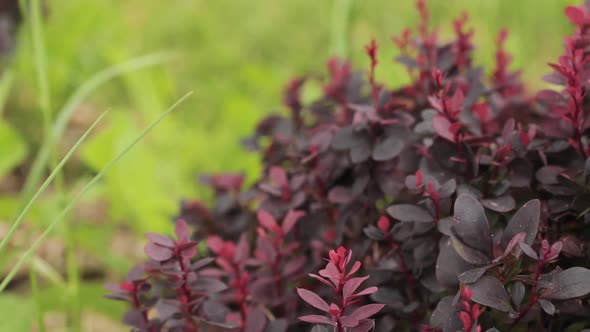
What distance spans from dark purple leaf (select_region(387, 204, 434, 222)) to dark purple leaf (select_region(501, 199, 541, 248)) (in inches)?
5.9

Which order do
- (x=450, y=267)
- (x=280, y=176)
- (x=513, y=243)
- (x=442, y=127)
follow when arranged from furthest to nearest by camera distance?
(x=280, y=176), (x=442, y=127), (x=450, y=267), (x=513, y=243)

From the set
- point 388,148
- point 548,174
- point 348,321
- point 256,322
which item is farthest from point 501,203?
point 256,322

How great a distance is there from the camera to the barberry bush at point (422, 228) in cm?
96

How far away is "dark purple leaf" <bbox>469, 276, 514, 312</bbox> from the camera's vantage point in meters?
0.93

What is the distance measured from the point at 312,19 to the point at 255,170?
6.66ft

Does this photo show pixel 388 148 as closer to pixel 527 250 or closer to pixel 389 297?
pixel 389 297

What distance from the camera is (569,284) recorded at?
3.04 ft

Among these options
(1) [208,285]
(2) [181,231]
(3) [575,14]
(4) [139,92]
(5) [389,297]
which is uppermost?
(4) [139,92]

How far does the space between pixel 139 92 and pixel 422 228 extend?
248 centimetres

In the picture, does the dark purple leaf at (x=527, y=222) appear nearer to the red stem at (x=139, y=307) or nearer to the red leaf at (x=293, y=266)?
the red leaf at (x=293, y=266)

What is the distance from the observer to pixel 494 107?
157 cm

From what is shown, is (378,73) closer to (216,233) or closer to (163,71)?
(163,71)

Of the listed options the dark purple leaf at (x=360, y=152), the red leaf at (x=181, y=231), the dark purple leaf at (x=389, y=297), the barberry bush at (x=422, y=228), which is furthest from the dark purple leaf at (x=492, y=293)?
the red leaf at (x=181, y=231)

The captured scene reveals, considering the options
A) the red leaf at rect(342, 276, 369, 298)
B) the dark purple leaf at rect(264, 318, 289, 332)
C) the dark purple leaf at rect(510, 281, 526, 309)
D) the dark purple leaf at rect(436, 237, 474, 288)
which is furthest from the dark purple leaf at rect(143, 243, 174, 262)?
the dark purple leaf at rect(510, 281, 526, 309)
